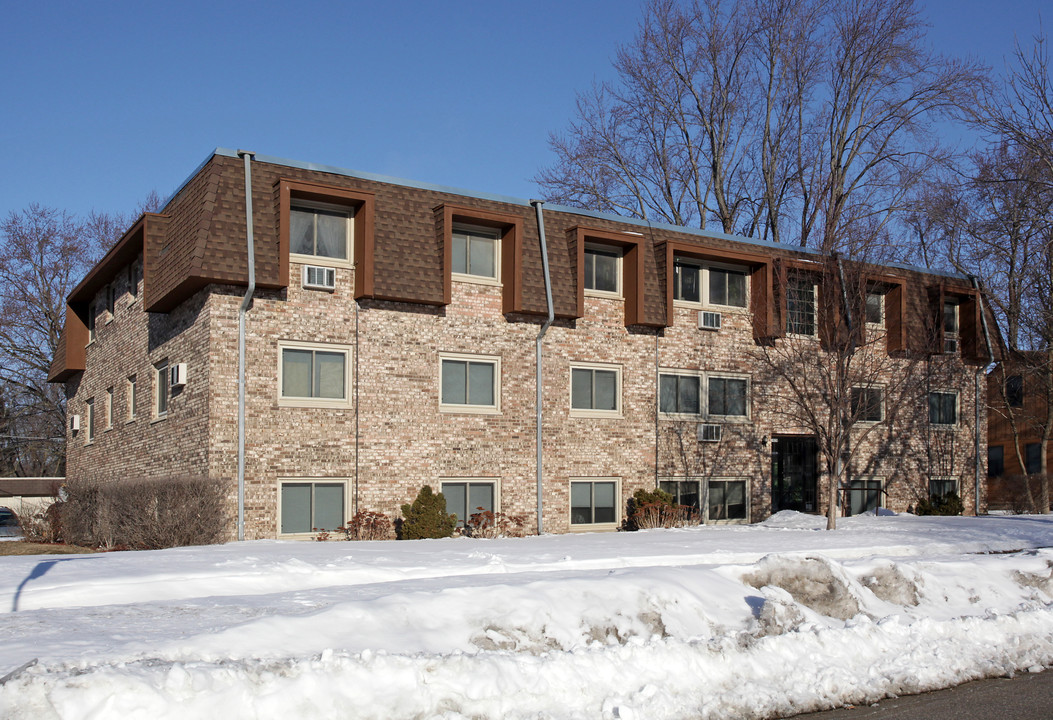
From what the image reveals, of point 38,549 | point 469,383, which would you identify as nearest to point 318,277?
point 469,383

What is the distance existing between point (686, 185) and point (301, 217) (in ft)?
80.2

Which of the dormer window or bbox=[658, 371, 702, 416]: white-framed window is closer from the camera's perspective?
the dormer window

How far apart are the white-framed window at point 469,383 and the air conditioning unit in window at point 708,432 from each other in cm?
569

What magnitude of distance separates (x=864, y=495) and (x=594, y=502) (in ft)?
29.7

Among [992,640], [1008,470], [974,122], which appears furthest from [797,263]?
[1008,470]

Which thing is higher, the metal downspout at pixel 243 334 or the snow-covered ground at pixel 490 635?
the metal downspout at pixel 243 334

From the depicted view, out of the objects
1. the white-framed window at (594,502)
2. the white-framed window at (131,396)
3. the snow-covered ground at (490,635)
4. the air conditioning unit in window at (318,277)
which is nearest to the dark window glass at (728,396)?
the white-framed window at (594,502)

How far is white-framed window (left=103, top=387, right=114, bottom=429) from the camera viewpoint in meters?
24.8

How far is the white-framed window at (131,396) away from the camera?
75.6 ft

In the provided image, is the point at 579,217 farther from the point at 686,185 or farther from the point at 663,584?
the point at 686,185

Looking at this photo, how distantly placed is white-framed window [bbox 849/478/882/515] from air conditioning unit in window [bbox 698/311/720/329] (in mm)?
6303

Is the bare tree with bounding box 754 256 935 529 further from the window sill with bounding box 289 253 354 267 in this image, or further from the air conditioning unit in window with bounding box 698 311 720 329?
the window sill with bounding box 289 253 354 267

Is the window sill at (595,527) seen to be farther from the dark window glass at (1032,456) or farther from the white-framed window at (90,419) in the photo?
the dark window glass at (1032,456)

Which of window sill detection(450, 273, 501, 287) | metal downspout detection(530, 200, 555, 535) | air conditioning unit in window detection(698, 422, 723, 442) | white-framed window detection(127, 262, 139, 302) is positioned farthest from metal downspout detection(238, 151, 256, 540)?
air conditioning unit in window detection(698, 422, 723, 442)
